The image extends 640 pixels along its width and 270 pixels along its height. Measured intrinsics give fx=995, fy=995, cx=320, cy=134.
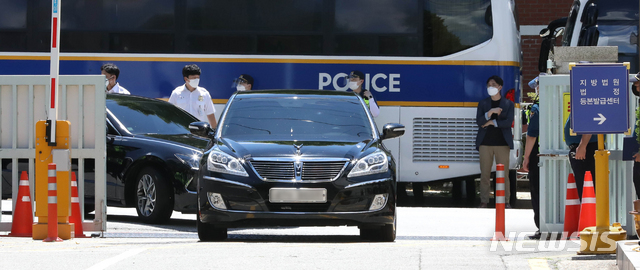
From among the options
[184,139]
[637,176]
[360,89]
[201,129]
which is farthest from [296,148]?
[360,89]

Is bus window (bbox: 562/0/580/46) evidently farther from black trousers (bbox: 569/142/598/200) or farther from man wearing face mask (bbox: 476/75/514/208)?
black trousers (bbox: 569/142/598/200)

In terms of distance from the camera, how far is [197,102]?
13.6 meters

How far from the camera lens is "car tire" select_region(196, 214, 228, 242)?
29.5 feet

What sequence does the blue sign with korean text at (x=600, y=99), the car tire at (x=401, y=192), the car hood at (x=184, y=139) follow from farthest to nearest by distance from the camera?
the car tire at (x=401, y=192), the car hood at (x=184, y=139), the blue sign with korean text at (x=600, y=99)

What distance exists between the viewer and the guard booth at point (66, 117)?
9.16 meters

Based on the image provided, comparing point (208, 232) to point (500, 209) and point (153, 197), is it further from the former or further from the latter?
point (500, 209)

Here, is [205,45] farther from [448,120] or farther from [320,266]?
[320,266]

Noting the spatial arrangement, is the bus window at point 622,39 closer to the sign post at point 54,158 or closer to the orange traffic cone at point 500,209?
the orange traffic cone at point 500,209

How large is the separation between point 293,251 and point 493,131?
22.1 ft

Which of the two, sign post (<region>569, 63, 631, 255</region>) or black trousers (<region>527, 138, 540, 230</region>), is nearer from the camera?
sign post (<region>569, 63, 631, 255</region>)

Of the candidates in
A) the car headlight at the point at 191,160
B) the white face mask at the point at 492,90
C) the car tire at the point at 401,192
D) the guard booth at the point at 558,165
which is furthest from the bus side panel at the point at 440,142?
the guard booth at the point at 558,165

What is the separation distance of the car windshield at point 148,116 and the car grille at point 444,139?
3.61 meters

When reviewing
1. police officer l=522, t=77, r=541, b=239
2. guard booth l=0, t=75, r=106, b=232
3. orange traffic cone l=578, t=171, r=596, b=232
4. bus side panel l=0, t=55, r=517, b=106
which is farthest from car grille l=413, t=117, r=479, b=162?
guard booth l=0, t=75, r=106, b=232

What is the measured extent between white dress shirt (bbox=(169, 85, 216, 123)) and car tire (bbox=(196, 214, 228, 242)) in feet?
15.0
